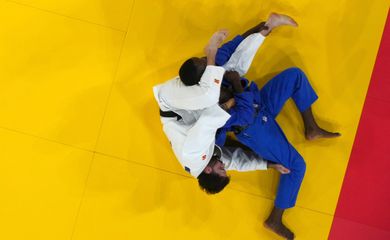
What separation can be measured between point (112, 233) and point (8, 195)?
0.86m

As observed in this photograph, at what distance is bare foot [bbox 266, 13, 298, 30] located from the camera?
247cm

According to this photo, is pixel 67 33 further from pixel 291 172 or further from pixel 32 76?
pixel 291 172

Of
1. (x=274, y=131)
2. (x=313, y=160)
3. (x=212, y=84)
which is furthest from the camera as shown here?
(x=313, y=160)

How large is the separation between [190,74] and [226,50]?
595mm

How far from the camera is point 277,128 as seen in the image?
2.50 metres

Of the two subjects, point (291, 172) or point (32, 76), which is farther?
point (32, 76)

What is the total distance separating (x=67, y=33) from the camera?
2750 mm

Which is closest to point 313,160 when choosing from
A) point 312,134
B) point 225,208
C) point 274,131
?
point 312,134

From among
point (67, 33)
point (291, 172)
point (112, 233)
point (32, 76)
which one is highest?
point (67, 33)

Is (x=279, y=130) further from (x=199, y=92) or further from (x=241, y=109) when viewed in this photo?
(x=199, y=92)

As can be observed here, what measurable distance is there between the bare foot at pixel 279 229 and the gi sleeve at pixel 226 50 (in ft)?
4.07

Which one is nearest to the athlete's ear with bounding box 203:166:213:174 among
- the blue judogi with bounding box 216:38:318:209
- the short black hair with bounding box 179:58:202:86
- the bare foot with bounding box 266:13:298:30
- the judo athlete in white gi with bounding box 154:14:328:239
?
the judo athlete in white gi with bounding box 154:14:328:239

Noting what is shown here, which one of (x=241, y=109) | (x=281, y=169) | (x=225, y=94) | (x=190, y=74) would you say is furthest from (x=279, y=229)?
(x=190, y=74)

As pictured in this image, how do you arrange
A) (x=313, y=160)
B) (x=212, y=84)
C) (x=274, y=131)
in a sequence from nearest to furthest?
(x=212, y=84)
(x=274, y=131)
(x=313, y=160)
